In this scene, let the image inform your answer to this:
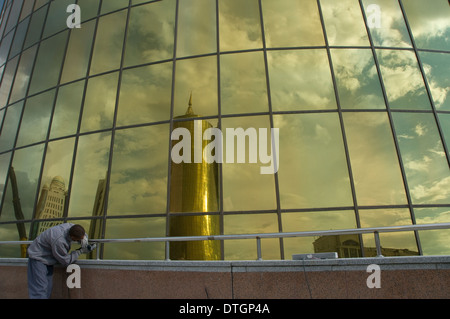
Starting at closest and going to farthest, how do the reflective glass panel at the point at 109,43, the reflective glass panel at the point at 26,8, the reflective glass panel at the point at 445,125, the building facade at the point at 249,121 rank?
the building facade at the point at 249,121
the reflective glass panel at the point at 445,125
the reflective glass panel at the point at 109,43
the reflective glass panel at the point at 26,8

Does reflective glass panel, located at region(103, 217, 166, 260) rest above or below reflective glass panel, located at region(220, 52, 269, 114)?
below

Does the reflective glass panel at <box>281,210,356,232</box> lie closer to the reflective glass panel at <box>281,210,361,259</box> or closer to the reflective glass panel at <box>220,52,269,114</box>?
the reflective glass panel at <box>281,210,361,259</box>

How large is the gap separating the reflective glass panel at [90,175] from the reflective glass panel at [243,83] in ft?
13.9

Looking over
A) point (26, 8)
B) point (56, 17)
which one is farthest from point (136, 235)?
point (26, 8)

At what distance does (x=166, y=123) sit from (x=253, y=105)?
2.83 m

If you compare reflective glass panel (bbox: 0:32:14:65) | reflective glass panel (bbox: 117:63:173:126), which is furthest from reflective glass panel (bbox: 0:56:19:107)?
reflective glass panel (bbox: 117:63:173:126)

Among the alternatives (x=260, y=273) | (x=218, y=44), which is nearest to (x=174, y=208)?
(x=260, y=273)

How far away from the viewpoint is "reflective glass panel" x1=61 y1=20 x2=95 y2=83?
12.3m

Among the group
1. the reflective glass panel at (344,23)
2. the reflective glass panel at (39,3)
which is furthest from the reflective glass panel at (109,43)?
the reflective glass panel at (344,23)

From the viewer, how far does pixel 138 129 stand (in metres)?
10.3

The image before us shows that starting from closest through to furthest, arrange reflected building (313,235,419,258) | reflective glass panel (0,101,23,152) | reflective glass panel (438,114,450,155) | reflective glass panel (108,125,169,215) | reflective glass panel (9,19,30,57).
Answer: reflected building (313,235,419,258) < reflective glass panel (438,114,450,155) < reflective glass panel (108,125,169,215) < reflective glass panel (0,101,23,152) < reflective glass panel (9,19,30,57)

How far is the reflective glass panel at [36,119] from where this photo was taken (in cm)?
1226

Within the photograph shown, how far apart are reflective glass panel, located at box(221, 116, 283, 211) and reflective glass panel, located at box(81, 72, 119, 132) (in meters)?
4.24

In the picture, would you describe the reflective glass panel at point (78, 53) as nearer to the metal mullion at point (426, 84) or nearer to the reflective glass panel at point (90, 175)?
the reflective glass panel at point (90, 175)
